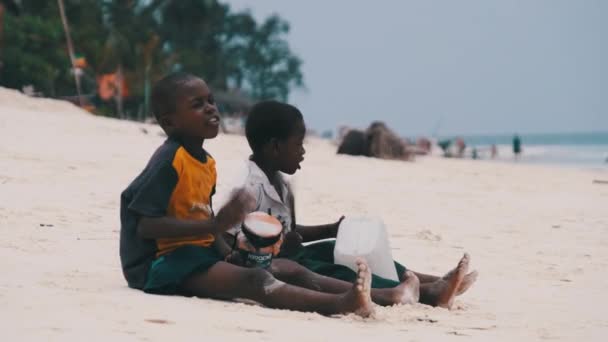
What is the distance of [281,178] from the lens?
4051 mm

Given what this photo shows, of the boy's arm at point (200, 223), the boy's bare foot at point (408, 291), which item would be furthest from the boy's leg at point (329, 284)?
the boy's arm at point (200, 223)

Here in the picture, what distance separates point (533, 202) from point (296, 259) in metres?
6.82

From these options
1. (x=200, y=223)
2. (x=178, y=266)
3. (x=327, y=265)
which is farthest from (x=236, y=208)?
(x=327, y=265)

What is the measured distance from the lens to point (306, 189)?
951 centimetres

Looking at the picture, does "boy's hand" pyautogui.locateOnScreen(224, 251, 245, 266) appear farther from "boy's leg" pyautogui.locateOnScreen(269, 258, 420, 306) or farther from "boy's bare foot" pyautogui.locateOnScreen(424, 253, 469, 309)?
"boy's bare foot" pyautogui.locateOnScreen(424, 253, 469, 309)

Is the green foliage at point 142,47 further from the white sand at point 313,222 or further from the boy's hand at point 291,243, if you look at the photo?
the boy's hand at point 291,243

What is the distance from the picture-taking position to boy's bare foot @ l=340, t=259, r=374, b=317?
3223mm

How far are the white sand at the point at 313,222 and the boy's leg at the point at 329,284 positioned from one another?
8 centimetres

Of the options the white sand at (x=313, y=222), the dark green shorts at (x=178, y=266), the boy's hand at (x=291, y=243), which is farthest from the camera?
the boy's hand at (x=291, y=243)

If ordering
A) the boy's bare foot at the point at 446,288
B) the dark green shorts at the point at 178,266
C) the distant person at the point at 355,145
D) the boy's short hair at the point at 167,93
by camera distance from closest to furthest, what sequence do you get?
the dark green shorts at the point at 178,266
the boy's short hair at the point at 167,93
the boy's bare foot at the point at 446,288
the distant person at the point at 355,145

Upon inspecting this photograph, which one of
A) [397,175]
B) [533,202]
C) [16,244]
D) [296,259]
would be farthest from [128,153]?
→ [296,259]

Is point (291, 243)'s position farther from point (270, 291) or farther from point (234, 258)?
point (270, 291)

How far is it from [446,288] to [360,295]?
2.20 ft

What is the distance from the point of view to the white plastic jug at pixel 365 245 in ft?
12.7
